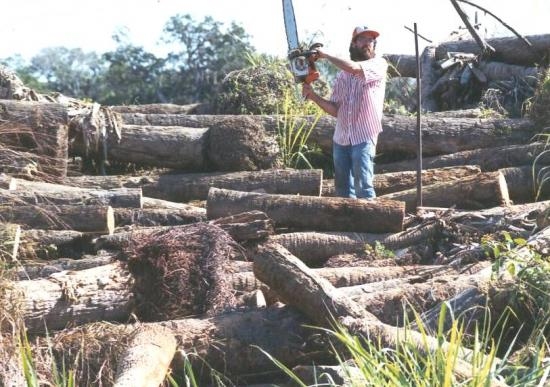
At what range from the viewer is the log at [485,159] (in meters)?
9.42

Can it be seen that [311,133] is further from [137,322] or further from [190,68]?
[190,68]

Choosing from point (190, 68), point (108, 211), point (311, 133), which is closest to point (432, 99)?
point (311, 133)

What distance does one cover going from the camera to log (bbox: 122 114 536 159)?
1010 cm

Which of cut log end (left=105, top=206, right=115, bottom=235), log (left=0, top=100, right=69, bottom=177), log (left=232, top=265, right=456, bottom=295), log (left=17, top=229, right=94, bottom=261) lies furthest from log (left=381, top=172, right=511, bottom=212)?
log (left=0, top=100, right=69, bottom=177)

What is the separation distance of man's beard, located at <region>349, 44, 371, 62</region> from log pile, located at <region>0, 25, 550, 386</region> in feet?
3.46

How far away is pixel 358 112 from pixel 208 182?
5.30ft

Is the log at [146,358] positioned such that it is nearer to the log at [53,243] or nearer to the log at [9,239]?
the log at [9,239]

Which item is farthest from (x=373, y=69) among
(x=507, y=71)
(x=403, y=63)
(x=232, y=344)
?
(x=403, y=63)

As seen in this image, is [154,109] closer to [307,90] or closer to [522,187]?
[307,90]

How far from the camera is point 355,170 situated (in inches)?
329

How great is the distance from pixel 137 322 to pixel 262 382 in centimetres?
74

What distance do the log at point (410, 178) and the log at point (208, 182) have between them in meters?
0.30

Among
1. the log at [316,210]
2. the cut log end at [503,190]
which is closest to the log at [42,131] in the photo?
the log at [316,210]

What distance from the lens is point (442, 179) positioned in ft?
29.7
